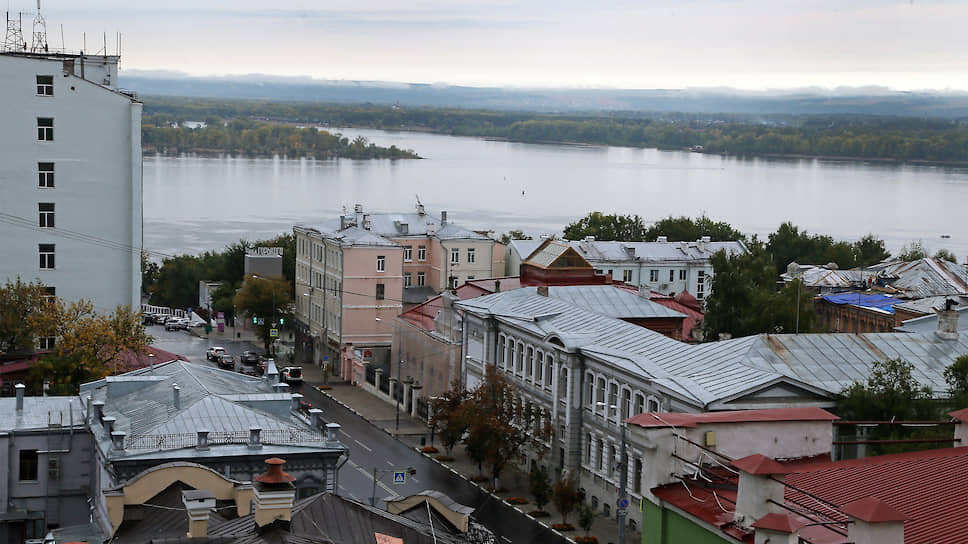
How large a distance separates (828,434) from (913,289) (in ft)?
212

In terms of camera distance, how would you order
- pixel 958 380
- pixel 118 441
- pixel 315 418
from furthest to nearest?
1. pixel 958 380
2. pixel 315 418
3. pixel 118 441

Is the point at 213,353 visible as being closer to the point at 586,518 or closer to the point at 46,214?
the point at 46,214

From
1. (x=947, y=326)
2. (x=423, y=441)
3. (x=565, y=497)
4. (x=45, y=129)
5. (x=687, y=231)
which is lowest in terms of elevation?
(x=423, y=441)

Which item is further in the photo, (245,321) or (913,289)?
(245,321)

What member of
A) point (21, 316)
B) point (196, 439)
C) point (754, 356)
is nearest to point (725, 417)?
point (196, 439)

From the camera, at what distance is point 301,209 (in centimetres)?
19112

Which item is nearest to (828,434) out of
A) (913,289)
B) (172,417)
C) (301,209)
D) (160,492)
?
(160,492)

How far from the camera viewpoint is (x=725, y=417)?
11031mm

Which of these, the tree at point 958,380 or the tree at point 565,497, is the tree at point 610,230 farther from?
the tree at point 958,380

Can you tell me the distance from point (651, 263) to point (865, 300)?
1278 centimetres

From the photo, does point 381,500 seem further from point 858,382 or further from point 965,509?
point 965,509

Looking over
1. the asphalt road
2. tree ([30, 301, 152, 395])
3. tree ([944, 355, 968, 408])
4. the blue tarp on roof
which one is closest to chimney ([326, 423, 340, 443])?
the asphalt road

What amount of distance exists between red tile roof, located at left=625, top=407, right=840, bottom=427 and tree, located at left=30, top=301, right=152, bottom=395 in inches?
1160

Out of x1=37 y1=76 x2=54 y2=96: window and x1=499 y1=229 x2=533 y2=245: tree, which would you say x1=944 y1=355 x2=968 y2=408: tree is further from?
x1=499 y1=229 x2=533 y2=245: tree
